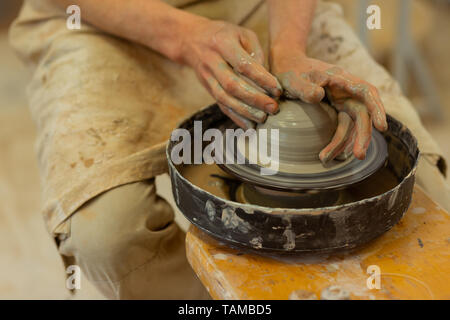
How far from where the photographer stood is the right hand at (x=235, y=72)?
1.10 m

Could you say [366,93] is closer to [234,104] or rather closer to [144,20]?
[234,104]

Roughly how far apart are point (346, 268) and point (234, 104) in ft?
1.31

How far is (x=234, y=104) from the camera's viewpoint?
1.14m

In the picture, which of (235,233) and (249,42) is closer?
(235,233)

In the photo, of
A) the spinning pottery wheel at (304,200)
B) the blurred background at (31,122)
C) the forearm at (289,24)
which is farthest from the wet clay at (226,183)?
the blurred background at (31,122)

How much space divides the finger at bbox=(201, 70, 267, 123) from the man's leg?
290 millimetres

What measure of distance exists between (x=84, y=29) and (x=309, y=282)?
0.96m

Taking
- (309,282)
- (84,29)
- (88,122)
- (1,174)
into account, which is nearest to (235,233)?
(309,282)

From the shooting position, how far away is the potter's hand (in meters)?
1.04

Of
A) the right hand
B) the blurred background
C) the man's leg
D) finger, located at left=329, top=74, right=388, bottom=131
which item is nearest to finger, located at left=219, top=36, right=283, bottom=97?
the right hand

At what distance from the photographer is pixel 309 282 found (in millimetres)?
958

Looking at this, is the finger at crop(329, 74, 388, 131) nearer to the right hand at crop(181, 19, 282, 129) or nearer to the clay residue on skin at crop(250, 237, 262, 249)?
the right hand at crop(181, 19, 282, 129)
